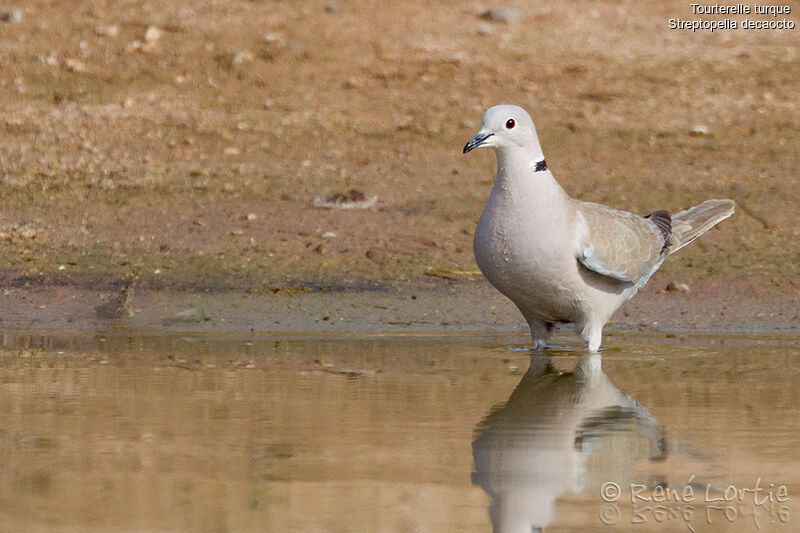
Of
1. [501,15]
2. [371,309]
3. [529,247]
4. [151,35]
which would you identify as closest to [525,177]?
[529,247]

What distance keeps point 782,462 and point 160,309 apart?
4.45 m

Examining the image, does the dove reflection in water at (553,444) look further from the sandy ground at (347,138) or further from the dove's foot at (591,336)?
the sandy ground at (347,138)

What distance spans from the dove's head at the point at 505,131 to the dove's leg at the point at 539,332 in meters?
0.97

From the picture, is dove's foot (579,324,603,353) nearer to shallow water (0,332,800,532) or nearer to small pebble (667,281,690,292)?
shallow water (0,332,800,532)

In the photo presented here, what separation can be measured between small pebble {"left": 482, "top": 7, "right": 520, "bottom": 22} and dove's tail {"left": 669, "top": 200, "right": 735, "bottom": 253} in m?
5.33

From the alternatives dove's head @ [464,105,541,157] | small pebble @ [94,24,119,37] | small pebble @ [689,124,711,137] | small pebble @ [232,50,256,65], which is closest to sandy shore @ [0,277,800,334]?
dove's head @ [464,105,541,157]

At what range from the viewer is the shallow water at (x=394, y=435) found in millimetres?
4656

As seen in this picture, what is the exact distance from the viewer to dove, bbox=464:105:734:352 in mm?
7227

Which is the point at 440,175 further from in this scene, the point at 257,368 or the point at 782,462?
the point at 782,462

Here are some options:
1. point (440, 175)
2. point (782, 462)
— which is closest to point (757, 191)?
point (440, 175)

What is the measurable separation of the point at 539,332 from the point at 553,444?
230 centimetres

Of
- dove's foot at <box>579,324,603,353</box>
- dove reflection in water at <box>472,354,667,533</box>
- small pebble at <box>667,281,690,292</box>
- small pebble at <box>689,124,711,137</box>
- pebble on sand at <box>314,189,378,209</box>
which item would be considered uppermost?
small pebble at <box>689,124,711,137</box>

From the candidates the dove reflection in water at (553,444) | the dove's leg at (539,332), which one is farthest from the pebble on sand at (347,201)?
the dove reflection in water at (553,444)

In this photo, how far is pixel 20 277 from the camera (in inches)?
362
